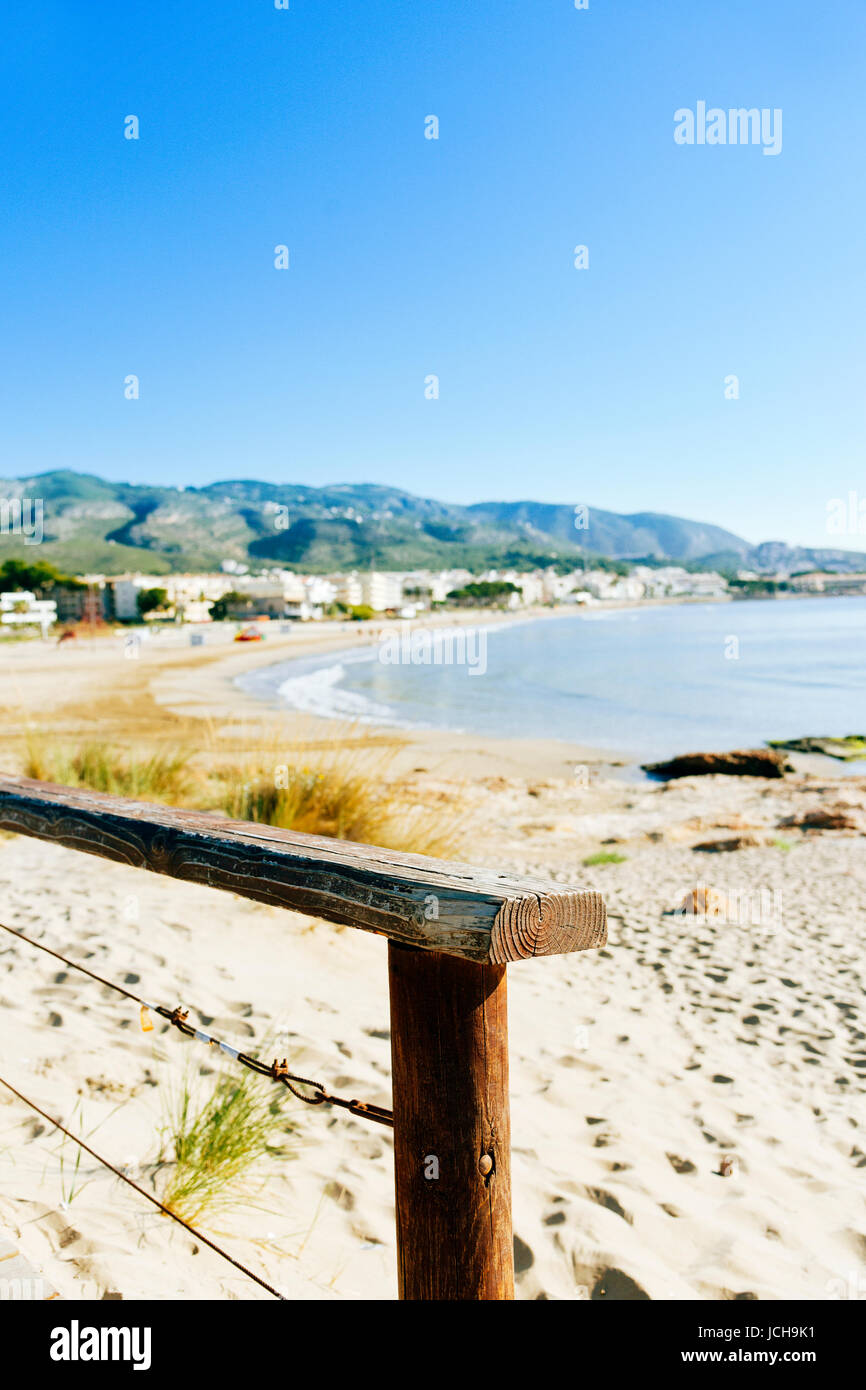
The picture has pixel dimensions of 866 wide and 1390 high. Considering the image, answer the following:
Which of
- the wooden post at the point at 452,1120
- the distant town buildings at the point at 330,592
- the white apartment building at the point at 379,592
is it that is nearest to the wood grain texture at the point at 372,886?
the wooden post at the point at 452,1120

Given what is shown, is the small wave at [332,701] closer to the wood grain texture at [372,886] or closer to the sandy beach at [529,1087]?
the sandy beach at [529,1087]

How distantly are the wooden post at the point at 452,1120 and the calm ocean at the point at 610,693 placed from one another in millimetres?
16219

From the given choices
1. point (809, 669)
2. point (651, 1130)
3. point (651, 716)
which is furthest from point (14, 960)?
point (809, 669)

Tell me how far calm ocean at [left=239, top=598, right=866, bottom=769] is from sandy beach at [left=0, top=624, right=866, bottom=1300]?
483 inches

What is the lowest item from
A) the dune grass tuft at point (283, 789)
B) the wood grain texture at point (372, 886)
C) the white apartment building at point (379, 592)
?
the dune grass tuft at point (283, 789)

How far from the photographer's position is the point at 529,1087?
3525 mm

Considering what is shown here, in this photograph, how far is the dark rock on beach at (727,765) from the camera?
14.4m

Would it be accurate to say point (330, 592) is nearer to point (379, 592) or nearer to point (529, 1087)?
point (379, 592)

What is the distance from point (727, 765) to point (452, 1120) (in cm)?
1399

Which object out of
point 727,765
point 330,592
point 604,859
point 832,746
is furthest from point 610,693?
point 330,592

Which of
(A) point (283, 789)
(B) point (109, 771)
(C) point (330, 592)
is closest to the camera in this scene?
(A) point (283, 789)

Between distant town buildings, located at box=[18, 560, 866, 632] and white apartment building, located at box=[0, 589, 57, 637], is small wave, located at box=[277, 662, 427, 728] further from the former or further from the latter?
white apartment building, located at box=[0, 589, 57, 637]

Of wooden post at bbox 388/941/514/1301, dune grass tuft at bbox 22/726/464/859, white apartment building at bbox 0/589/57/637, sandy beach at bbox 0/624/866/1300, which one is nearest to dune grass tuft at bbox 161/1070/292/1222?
sandy beach at bbox 0/624/866/1300
